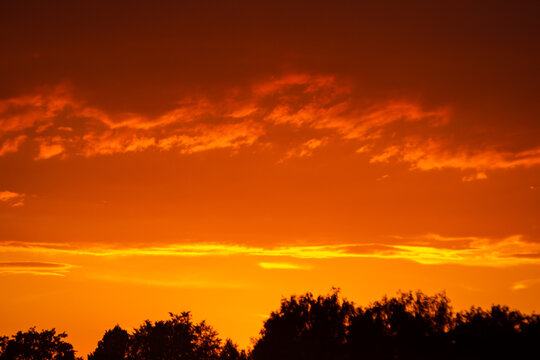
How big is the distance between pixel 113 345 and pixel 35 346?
25414mm

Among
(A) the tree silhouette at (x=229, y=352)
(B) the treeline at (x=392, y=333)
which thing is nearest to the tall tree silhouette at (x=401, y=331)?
(B) the treeline at (x=392, y=333)

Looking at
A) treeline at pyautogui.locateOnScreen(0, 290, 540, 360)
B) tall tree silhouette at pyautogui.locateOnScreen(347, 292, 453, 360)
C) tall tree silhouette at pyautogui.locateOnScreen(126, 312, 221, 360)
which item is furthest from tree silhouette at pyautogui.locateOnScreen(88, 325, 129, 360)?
tall tree silhouette at pyautogui.locateOnScreen(347, 292, 453, 360)

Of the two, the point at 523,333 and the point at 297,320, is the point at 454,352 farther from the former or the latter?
the point at 297,320

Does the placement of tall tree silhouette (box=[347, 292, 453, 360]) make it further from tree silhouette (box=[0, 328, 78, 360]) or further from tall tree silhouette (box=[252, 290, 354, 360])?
tree silhouette (box=[0, 328, 78, 360])

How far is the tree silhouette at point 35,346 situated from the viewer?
174 metres

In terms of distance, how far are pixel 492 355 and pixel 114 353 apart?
143m

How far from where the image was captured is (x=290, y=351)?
94062 mm

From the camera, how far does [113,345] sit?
593 ft

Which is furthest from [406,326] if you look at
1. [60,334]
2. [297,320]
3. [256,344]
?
[60,334]

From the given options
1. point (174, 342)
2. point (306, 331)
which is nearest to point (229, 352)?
point (174, 342)

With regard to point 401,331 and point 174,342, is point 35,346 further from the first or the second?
point 401,331

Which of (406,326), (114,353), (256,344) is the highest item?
(406,326)

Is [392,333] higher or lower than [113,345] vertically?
higher

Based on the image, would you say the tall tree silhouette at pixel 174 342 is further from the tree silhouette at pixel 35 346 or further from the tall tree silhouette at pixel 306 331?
the tall tree silhouette at pixel 306 331
